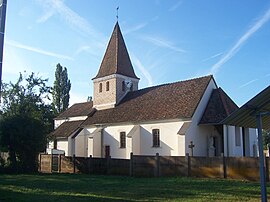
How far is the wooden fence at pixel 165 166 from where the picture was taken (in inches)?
817

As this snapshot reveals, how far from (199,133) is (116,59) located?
1727cm

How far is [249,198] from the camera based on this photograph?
43.4 ft

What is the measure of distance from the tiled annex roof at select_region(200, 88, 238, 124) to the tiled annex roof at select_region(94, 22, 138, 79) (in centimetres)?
1400

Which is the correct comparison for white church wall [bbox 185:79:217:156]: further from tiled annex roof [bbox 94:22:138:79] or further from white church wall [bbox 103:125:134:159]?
tiled annex roof [bbox 94:22:138:79]

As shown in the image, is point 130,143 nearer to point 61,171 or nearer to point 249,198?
point 61,171

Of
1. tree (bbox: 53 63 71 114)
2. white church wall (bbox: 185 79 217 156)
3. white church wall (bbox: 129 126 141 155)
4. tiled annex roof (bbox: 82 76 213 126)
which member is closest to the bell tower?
tiled annex roof (bbox: 82 76 213 126)

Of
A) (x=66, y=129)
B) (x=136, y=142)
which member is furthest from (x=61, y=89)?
(x=136, y=142)

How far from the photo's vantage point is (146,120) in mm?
35656

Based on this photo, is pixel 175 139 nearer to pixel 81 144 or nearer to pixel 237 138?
pixel 237 138

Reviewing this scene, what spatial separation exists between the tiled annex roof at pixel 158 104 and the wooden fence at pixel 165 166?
893 cm

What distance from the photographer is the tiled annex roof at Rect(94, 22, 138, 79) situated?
44584 millimetres

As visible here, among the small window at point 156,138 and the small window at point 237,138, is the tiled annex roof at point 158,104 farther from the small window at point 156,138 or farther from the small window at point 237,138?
the small window at point 237,138

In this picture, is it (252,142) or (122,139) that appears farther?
(122,139)

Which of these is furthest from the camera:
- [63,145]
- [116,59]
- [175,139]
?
[116,59]
